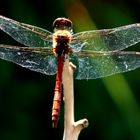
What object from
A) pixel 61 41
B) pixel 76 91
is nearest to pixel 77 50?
pixel 61 41

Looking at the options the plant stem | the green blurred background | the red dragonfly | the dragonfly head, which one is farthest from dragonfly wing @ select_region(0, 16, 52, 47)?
the green blurred background

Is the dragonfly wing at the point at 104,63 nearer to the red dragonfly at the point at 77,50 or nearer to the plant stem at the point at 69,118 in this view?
the red dragonfly at the point at 77,50

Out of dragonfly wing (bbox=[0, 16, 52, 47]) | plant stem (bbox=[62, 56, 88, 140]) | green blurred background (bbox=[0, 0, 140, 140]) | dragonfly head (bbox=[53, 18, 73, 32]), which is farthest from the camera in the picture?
green blurred background (bbox=[0, 0, 140, 140])

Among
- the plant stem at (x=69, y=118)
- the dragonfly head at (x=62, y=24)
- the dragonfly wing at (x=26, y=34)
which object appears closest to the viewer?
the plant stem at (x=69, y=118)

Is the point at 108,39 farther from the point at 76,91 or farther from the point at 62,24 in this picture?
the point at 76,91

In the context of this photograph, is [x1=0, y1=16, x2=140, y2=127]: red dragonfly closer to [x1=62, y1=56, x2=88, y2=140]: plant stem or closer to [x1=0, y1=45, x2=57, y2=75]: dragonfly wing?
[x1=0, y1=45, x2=57, y2=75]: dragonfly wing

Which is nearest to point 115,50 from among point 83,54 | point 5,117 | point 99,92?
point 83,54

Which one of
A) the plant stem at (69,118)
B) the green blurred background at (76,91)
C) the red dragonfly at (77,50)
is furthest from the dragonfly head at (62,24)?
the green blurred background at (76,91)
